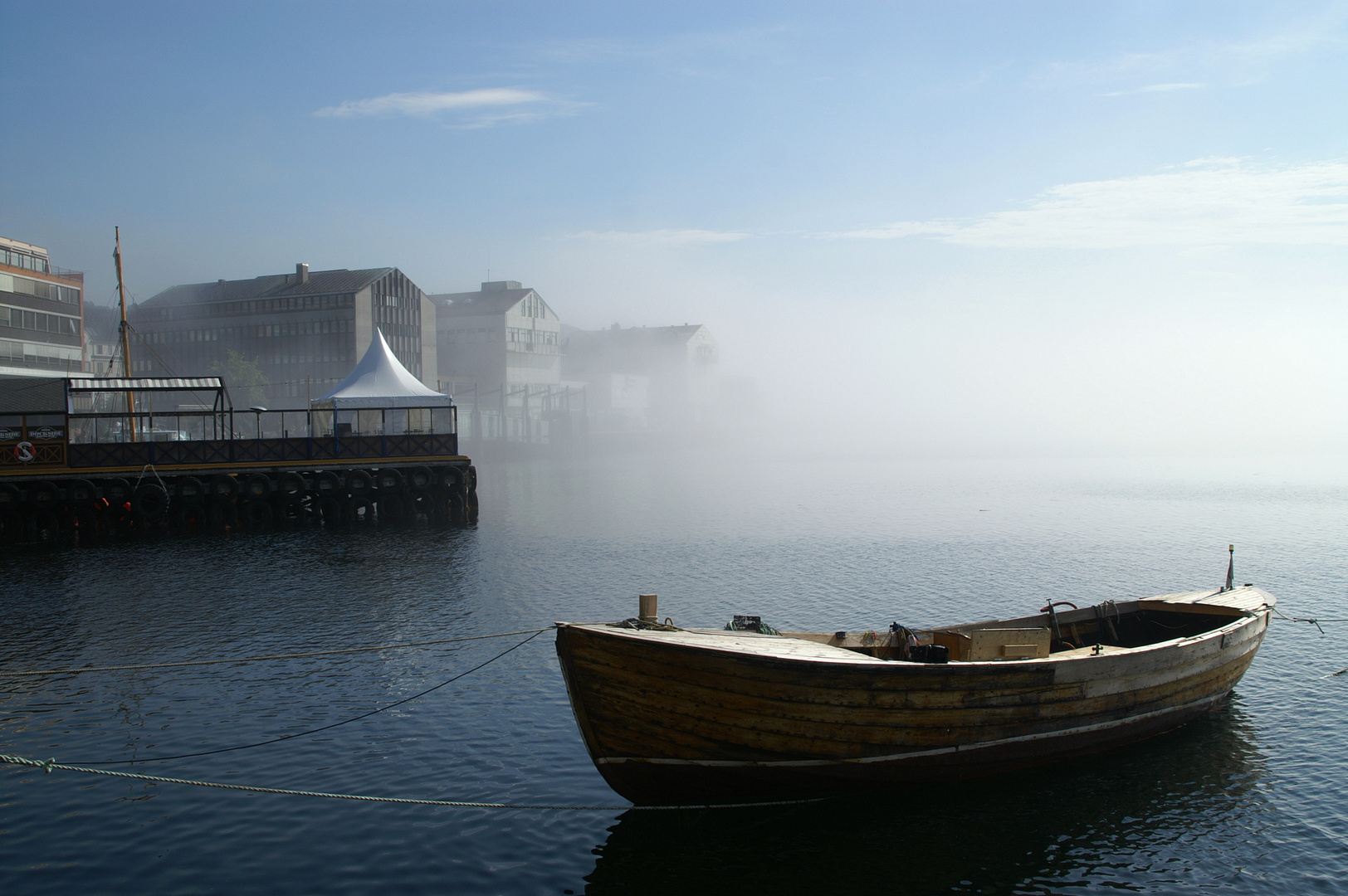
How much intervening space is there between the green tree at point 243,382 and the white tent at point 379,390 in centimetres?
5486

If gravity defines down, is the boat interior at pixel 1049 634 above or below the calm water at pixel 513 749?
above

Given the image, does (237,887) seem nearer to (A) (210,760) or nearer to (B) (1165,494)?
(A) (210,760)

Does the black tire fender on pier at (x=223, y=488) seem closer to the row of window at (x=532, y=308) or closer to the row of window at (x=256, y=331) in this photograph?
the row of window at (x=256, y=331)

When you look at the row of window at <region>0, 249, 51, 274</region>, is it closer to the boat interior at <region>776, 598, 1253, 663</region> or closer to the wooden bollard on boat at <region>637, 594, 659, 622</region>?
the wooden bollard on boat at <region>637, 594, 659, 622</region>

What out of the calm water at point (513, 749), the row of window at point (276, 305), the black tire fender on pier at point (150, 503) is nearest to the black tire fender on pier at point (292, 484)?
the black tire fender on pier at point (150, 503)

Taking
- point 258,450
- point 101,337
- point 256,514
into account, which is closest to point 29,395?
point 258,450

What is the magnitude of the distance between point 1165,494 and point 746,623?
6797 centimetres

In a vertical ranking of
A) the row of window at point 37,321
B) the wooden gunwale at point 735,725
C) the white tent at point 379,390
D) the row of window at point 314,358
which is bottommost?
the wooden gunwale at point 735,725

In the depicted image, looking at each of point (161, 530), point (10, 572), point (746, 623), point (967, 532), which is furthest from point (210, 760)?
point (967, 532)

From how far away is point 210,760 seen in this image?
13555mm

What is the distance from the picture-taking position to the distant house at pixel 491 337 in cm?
11019

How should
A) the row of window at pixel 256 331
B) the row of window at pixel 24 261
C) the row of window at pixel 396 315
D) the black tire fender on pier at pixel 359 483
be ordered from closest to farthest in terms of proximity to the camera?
the black tire fender on pier at pixel 359 483
the row of window at pixel 24 261
the row of window at pixel 256 331
the row of window at pixel 396 315

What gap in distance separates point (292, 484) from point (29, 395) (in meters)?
23.7

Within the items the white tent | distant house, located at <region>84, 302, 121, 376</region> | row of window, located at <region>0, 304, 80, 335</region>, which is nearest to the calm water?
the white tent
